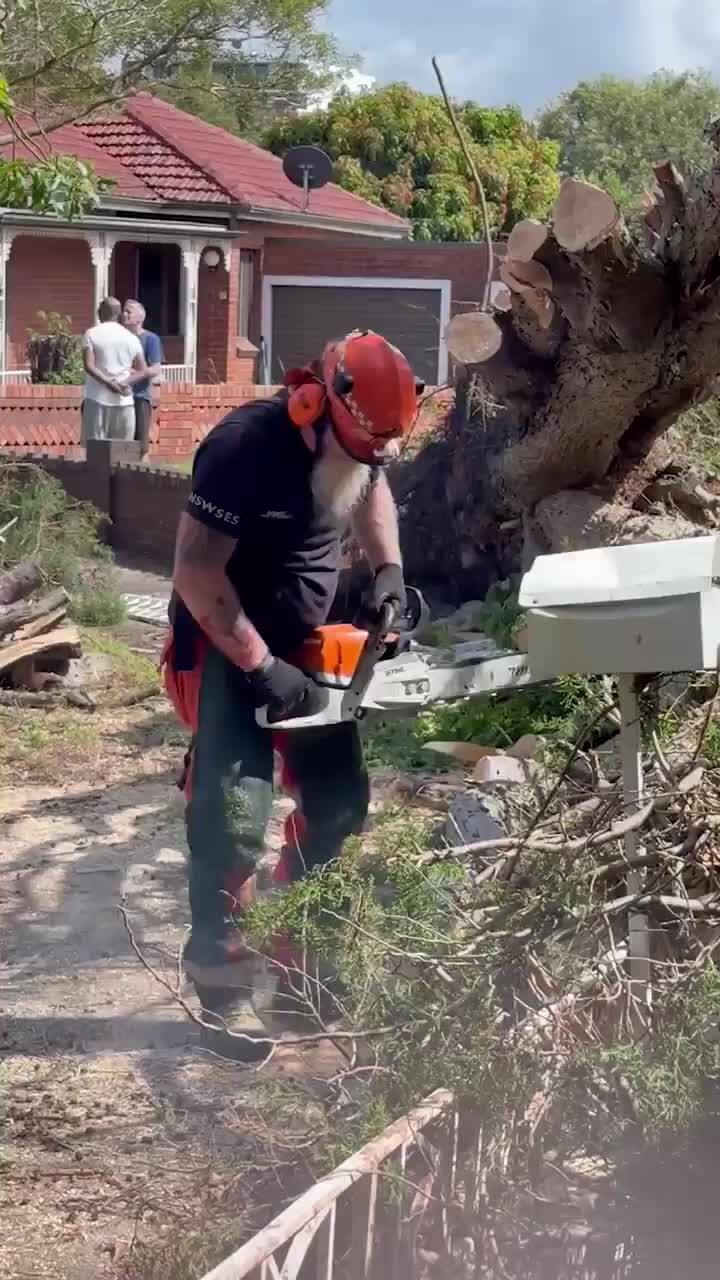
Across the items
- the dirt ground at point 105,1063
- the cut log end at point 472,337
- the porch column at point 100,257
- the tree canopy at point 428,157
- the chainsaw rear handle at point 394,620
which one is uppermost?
the tree canopy at point 428,157

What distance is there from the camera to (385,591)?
451 cm

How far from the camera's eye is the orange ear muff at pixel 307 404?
4.13 metres

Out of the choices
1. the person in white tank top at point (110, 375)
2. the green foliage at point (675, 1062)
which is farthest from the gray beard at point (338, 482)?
the person in white tank top at point (110, 375)

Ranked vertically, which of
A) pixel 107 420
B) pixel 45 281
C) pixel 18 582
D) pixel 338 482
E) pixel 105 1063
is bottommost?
pixel 105 1063

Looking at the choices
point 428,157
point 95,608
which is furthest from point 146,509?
point 428,157

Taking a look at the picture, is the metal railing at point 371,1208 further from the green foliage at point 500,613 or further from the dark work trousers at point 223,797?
the green foliage at point 500,613

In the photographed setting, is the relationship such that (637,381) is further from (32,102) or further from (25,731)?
(32,102)

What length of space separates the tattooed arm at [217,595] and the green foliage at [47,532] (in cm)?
605

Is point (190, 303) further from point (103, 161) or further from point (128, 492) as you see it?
point (128, 492)

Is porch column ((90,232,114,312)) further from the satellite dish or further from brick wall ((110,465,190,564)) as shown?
brick wall ((110,465,190,564))

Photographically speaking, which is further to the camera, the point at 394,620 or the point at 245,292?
the point at 245,292

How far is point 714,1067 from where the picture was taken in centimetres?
286

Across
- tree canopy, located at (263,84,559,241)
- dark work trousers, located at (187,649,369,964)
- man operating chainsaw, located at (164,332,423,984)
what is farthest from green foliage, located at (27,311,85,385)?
dark work trousers, located at (187,649,369,964)

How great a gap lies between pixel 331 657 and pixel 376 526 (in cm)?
55
